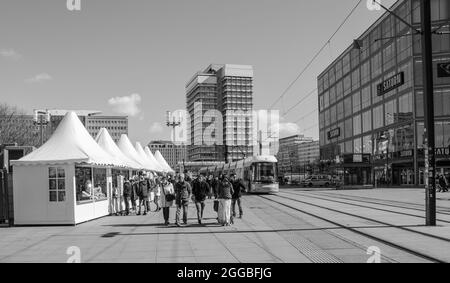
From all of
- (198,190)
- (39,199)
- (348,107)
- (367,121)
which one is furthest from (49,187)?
(348,107)

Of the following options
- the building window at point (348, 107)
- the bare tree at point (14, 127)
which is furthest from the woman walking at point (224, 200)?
the building window at point (348, 107)

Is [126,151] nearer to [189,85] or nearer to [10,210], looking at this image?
[10,210]

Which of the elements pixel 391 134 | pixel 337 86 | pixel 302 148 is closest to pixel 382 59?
pixel 391 134

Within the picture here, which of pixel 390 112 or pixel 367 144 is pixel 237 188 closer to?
pixel 390 112

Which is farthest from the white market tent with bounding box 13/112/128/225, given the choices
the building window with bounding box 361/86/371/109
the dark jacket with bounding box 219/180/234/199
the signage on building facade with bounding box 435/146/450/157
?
the building window with bounding box 361/86/371/109

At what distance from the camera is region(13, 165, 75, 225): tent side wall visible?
19000mm

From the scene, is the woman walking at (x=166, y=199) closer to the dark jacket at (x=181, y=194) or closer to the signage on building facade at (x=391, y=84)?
the dark jacket at (x=181, y=194)

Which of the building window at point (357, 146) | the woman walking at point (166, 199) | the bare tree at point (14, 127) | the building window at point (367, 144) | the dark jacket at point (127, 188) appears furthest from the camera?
the building window at point (357, 146)

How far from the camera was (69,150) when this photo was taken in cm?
1995

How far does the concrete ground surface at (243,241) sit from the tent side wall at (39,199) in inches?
34.6

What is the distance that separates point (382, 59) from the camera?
74.2m

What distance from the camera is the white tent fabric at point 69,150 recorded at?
19.1m

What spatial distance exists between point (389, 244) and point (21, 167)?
42.4 ft

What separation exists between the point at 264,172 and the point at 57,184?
26.1m
